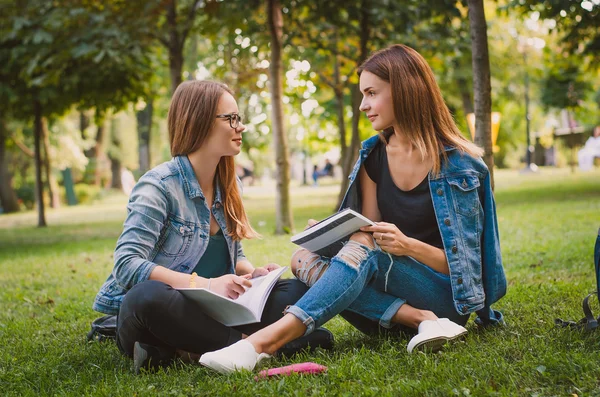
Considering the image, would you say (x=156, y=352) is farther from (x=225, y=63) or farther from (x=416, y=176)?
(x=225, y=63)

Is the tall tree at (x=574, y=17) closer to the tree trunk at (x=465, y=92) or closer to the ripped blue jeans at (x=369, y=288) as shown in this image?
the tree trunk at (x=465, y=92)

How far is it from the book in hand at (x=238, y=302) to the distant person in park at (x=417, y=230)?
0.98 feet

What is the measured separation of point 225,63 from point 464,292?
36.5ft

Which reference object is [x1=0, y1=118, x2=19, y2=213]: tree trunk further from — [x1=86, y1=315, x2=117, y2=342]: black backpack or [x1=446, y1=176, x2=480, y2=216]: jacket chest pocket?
[x1=446, y1=176, x2=480, y2=216]: jacket chest pocket

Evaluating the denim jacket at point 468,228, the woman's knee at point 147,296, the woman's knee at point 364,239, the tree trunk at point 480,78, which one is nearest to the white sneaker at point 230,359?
the woman's knee at point 147,296

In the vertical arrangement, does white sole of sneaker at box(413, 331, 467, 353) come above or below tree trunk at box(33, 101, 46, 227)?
below

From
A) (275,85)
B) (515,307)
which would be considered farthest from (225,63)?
(515,307)

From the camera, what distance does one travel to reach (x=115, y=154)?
4181 centimetres

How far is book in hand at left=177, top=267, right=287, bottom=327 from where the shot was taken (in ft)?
9.99

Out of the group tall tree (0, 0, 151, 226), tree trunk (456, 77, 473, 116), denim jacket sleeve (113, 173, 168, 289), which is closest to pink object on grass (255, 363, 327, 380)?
denim jacket sleeve (113, 173, 168, 289)

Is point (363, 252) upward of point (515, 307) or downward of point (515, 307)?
upward

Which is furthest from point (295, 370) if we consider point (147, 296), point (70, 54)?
point (70, 54)

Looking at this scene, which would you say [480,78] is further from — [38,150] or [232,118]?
[38,150]

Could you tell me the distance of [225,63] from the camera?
13.7 m
